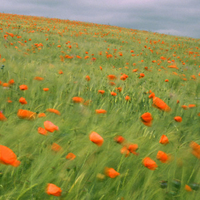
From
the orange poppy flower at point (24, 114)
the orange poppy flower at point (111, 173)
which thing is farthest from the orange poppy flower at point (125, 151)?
the orange poppy flower at point (24, 114)

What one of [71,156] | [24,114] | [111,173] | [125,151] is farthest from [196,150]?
[24,114]

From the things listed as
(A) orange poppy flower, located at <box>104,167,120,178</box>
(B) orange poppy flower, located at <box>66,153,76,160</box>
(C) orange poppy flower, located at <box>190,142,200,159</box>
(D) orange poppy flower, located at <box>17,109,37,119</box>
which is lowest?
(A) orange poppy flower, located at <box>104,167,120,178</box>

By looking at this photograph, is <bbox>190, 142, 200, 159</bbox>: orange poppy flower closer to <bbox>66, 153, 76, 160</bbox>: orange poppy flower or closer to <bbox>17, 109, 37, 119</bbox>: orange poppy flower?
<bbox>66, 153, 76, 160</bbox>: orange poppy flower

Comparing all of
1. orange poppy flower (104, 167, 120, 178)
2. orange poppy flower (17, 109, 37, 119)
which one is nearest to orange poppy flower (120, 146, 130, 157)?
orange poppy flower (104, 167, 120, 178)

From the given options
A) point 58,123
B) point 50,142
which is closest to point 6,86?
point 58,123

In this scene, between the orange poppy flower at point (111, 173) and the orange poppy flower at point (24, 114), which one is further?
the orange poppy flower at point (24, 114)

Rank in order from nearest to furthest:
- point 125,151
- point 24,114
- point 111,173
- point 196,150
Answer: point 111,173 < point 125,151 < point 196,150 < point 24,114

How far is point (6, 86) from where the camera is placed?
1.56 metres

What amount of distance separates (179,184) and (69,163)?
17.1 inches

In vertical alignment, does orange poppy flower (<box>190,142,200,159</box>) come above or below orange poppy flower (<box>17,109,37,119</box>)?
below

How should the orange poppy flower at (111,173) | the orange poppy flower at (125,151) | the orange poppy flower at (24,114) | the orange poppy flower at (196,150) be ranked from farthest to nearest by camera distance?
the orange poppy flower at (24,114)
the orange poppy flower at (196,150)
the orange poppy flower at (125,151)
the orange poppy flower at (111,173)

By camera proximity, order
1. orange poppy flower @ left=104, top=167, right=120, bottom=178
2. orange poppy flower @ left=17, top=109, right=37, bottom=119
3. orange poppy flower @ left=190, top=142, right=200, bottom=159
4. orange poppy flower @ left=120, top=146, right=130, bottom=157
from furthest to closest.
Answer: orange poppy flower @ left=17, top=109, right=37, bottom=119 < orange poppy flower @ left=190, top=142, right=200, bottom=159 < orange poppy flower @ left=120, top=146, right=130, bottom=157 < orange poppy flower @ left=104, top=167, right=120, bottom=178

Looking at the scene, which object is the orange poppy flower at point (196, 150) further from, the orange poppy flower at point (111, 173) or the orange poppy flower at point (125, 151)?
the orange poppy flower at point (111, 173)

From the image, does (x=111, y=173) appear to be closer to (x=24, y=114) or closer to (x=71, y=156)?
(x=71, y=156)
